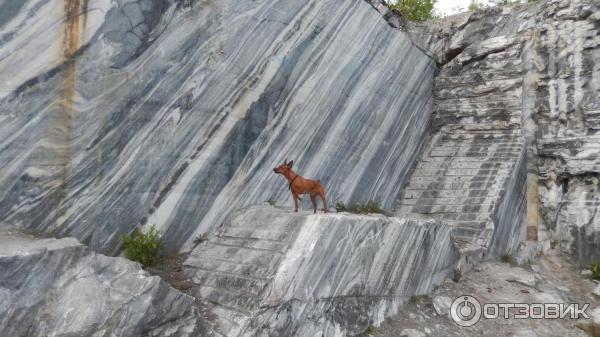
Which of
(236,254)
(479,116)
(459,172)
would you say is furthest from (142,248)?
(479,116)

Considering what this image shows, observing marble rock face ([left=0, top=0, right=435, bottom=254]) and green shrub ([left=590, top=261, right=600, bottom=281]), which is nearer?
marble rock face ([left=0, top=0, right=435, bottom=254])

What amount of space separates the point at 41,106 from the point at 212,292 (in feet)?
8.12

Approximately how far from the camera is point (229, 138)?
584 cm

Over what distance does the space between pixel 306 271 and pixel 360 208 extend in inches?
138

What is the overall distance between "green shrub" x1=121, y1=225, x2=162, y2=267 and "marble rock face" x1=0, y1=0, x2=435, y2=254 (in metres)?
0.12

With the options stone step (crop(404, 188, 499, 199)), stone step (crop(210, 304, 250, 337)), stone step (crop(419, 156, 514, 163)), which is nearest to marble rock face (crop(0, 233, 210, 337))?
stone step (crop(210, 304, 250, 337))

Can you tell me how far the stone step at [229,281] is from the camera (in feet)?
13.4

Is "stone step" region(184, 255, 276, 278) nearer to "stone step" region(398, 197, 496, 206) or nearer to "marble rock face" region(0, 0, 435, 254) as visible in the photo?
"marble rock face" region(0, 0, 435, 254)

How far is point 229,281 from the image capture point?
430 cm

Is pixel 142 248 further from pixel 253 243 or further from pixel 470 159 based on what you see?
pixel 470 159

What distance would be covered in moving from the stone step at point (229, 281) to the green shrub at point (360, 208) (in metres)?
3.15

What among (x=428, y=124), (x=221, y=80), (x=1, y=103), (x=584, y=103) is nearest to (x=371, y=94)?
(x=428, y=124)

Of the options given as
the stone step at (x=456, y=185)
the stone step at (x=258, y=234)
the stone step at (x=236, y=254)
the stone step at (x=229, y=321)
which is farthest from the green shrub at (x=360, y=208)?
the stone step at (x=229, y=321)

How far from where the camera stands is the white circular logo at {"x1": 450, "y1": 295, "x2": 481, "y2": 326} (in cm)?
564
